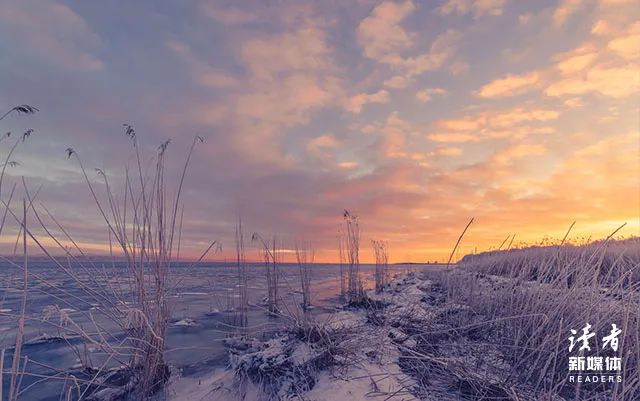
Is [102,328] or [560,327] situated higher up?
[560,327]

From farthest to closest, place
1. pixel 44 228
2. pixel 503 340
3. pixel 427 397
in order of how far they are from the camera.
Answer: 1. pixel 503 340
2. pixel 44 228
3. pixel 427 397

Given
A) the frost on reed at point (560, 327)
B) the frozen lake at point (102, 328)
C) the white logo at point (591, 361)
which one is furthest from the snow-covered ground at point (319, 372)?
the white logo at point (591, 361)

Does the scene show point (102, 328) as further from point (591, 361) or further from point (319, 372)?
point (591, 361)

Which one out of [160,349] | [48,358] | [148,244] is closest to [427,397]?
[160,349]

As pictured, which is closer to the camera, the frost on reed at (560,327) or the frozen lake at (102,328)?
the frost on reed at (560,327)

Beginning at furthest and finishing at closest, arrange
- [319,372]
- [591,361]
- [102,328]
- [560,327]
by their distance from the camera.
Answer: [102,328]
[319,372]
[591,361]
[560,327]

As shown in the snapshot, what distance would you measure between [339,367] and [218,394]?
3.61 ft

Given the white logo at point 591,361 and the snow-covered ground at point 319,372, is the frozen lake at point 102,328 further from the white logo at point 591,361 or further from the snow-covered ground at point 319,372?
the white logo at point 591,361

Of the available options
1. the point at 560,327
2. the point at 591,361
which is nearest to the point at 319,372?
the point at 560,327

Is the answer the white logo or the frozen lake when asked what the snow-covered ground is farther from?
the white logo

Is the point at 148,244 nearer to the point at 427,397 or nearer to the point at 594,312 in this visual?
the point at 427,397

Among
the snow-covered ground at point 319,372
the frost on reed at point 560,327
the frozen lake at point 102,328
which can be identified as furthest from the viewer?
the frozen lake at point 102,328

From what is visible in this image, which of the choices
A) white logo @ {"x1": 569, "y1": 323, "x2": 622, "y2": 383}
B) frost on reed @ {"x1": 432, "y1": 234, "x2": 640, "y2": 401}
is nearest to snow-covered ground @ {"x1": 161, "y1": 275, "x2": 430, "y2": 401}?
frost on reed @ {"x1": 432, "y1": 234, "x2": 640, "y2": 401}

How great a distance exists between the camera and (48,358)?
5.12 metres
